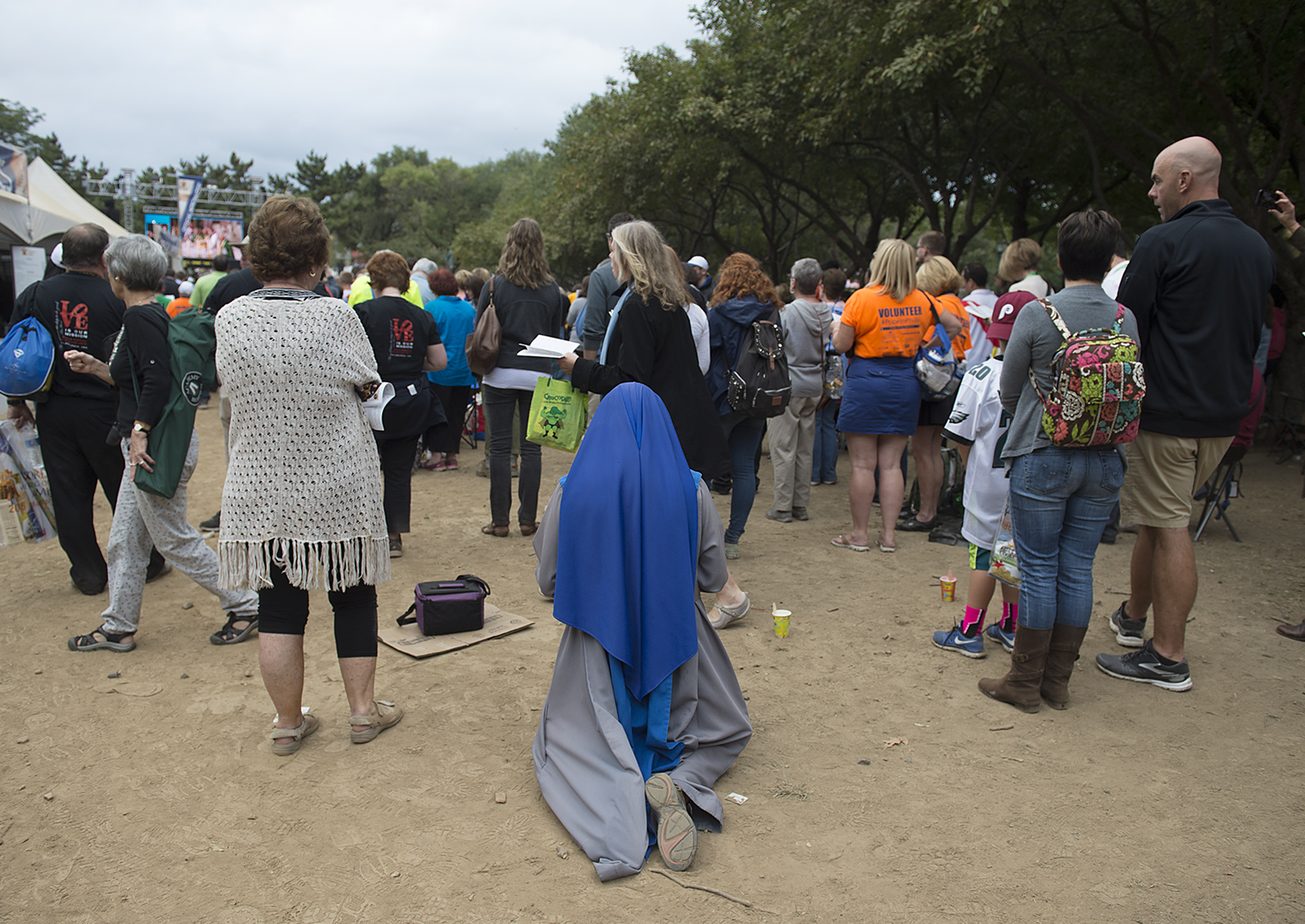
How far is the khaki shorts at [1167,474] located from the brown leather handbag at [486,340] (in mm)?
3839

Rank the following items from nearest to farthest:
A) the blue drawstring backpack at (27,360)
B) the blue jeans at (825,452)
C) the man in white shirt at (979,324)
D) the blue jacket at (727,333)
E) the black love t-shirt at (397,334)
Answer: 1. the blue drawstring backpack at (27,360)
2. the black love t-shirt at (397,334)
3. the blue jacket at (727,333)
4. the man in white shirt at (979,324)
5. the blue jeans at (825,452)

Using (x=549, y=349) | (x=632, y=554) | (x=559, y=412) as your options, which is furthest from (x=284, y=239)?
(x=559, y=412)

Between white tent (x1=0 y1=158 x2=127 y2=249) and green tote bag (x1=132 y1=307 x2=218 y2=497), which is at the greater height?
white tent (x1=0 y1=158 x2=127 y2=249)

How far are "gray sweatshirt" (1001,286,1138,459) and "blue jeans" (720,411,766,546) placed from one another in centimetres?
226

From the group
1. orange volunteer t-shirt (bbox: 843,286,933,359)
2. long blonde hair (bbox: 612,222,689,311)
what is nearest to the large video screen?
orange volunteer t-shirt (bbox: 843,286,933,359)

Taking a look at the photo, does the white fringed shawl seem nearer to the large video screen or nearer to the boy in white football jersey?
the boy in white football jersey

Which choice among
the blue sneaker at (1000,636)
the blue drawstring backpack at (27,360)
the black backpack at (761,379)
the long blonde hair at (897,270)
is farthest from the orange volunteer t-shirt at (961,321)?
the blue drawstring backpack at (27,360)

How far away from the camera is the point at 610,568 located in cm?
280

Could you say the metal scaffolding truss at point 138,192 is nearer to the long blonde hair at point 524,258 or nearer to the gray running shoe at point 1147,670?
the long blonde hair at point 524,258

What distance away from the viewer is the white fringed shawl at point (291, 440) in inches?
114

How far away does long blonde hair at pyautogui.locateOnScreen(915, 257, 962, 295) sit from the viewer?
20.7 ft

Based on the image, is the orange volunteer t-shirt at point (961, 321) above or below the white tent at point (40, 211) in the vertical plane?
below

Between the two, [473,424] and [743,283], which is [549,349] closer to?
[743,283]

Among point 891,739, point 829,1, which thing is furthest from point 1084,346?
point 829,1
